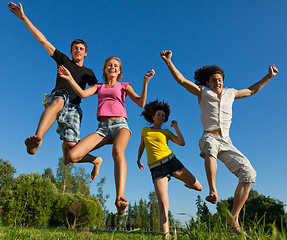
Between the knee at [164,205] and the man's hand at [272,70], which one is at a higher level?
the man's hand at [272,70]

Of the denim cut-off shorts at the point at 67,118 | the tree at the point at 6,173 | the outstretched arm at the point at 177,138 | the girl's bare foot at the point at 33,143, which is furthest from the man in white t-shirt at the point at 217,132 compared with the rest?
the tree at the point at 6,173

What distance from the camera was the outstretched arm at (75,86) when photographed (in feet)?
15.4

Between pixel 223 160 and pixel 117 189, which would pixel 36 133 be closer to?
pixel 117 189

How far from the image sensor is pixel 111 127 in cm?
473

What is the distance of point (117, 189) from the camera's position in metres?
4.07

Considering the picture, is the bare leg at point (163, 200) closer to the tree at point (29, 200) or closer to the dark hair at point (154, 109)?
the dark hair at point (154, 109)

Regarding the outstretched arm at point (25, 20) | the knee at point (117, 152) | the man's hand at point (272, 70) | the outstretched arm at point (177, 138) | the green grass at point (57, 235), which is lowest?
the green grass at point (57, 235)

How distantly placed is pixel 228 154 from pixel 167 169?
1.11 m

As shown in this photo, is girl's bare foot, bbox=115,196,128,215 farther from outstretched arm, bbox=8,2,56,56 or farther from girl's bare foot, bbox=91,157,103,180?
outstretched arm, bbox=8,2,56,56

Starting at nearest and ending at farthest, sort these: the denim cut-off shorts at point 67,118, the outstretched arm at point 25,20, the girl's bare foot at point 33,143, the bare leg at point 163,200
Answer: the bare leg at point 163,200
the girl's bare foot at point 33,143
the denim cut-off shorts at point 67,118
the outstretched arm at point 25,20

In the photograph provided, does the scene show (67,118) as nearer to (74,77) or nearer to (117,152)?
(74,77)

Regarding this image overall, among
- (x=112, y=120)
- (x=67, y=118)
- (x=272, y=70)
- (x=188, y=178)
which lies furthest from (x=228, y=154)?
(x=67, y=118)

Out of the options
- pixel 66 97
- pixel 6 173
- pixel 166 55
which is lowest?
pixel 66 97

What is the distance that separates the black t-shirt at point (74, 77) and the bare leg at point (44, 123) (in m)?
0.35
